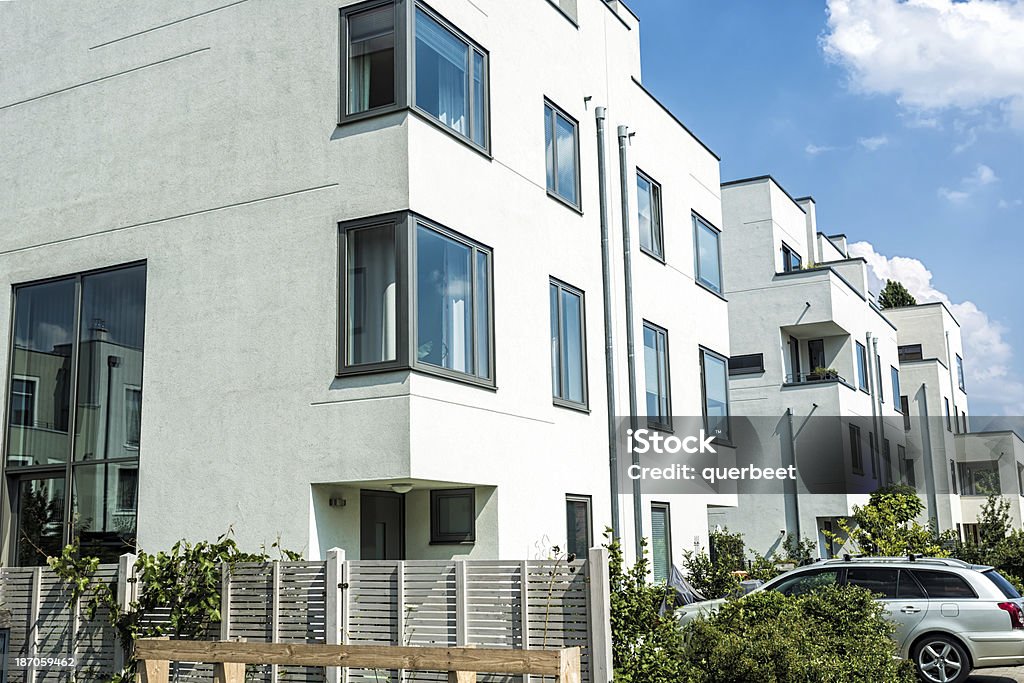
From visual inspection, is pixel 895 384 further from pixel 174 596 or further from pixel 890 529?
pixel 174 596

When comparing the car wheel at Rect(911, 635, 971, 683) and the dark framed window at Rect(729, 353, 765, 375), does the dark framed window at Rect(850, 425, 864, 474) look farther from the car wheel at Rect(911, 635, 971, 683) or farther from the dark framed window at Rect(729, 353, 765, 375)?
the car wheel at Rect(911, 635, 971, 683)

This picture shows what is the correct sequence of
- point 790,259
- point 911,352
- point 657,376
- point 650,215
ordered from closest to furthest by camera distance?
point 657,376 → point 650,215 → point 790,259 → point 911,352

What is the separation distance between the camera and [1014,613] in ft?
45.1

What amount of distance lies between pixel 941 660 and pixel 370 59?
10.7m

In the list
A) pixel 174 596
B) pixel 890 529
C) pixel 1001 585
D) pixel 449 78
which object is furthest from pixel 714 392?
pixel 174 596

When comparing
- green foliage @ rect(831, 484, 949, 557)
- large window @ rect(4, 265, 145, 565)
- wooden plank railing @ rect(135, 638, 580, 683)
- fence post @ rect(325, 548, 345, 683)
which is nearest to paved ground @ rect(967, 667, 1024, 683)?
green foliage @ rect(831, 484, 949, 557)

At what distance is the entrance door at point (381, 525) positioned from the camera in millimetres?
13031

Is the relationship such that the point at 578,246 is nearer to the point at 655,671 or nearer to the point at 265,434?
the point at 265,434

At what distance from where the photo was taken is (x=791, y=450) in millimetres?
31578

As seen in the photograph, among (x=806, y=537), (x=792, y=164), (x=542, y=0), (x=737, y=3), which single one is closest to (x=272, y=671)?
(x=542, y=0)

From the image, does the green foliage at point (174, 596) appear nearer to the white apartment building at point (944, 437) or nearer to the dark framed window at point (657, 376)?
the dark framed window at point (657, 376)

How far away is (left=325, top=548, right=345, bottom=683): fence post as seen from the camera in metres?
10.7

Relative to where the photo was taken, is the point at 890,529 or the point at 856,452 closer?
the point at 890,529

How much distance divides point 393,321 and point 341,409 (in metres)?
1.16
